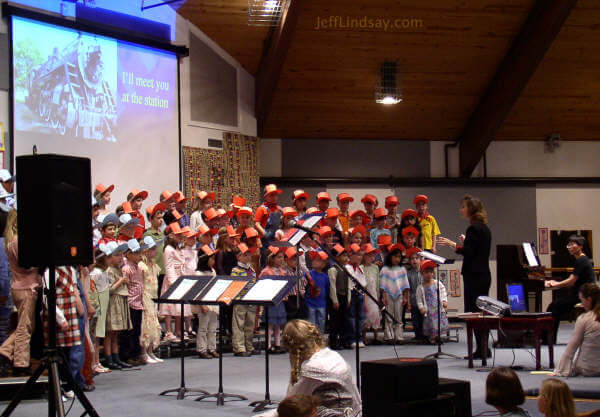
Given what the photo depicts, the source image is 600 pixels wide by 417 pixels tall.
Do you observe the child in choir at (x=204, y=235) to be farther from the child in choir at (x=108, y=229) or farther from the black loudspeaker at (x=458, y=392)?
the black loudspeaker at (x=458, y=392)

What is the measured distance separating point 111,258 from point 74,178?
3.03 metres

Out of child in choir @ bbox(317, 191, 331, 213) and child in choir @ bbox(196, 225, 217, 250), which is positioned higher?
child in choir @ bbox(317, 191, 331, 213)

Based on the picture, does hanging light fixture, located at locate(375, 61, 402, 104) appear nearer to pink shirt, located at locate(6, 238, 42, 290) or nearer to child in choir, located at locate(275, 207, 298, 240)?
child in choir, located at locate(275, 207, 298, 240)

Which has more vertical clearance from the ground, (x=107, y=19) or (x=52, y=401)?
(x=107, y=19)

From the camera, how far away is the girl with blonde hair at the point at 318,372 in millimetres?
4086

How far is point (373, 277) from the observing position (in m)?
10.0

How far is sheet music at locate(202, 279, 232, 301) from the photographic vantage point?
19.7 feet

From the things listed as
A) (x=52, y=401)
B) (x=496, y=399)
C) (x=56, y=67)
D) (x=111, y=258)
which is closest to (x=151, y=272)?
(x=111, y=258)

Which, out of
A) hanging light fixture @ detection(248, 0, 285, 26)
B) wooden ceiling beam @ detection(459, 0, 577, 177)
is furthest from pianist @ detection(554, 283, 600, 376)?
hanging light fixture @ detection(248, 0, 285, 26)

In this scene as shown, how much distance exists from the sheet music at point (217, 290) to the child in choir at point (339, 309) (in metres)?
3.26

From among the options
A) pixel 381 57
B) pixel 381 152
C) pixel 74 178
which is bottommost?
pixel 74 178

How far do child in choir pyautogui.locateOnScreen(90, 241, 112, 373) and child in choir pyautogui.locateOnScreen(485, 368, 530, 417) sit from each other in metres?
4.46

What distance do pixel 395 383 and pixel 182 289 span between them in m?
2.76

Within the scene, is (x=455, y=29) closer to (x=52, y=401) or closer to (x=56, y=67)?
(x=56, y=67)
